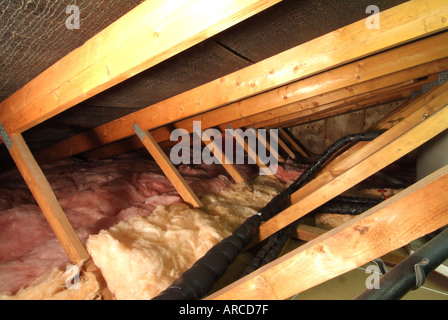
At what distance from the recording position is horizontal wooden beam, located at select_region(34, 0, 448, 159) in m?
1.21

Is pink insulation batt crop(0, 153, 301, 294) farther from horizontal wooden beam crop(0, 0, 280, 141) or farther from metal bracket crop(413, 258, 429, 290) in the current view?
metal bracket crop(413, 258, 429, 290)

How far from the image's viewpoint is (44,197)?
62.8 inches

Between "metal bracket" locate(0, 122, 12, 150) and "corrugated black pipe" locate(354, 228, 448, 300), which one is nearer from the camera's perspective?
"corrugated black pipe" locate(354, 228, 448, 300)

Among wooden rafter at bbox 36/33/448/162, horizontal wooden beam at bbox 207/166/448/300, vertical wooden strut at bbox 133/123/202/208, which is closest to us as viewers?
horizontal wooden beam at bbox 207/166/448/300

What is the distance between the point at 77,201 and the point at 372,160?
2.67 m

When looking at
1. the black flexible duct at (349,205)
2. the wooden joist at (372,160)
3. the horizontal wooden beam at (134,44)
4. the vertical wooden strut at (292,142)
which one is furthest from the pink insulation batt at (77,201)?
the vertical wooden strut at (292,142)

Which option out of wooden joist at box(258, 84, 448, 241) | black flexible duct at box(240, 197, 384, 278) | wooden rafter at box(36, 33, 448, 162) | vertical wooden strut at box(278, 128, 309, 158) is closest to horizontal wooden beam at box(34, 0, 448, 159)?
wooden rafter at box(36, 33, 448, 162)

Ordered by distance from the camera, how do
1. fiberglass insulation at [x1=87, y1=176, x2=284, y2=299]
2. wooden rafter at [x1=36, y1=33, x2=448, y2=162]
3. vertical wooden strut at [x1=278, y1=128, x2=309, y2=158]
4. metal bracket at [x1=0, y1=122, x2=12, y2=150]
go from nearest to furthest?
1. fiberglass insulation at [x1=87, y1=176, x2=284, y2=299]
2. metal bracket at [x1=0, y1=122, x2=12, y2=150]
3. wooden rafter at [x1=36, y1=33, x2=448, y2=162]
4. vertical wooden strut at [x1=278, y1=128, x2=309, y2=158]

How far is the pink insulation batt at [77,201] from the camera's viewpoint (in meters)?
1.57

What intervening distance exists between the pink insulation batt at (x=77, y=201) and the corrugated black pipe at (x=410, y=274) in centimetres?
180

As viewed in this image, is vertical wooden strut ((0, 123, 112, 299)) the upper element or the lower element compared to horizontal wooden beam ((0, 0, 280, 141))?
lower

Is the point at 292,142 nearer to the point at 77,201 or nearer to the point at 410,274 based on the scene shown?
the point at 77,201

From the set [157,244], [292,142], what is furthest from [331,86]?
[292,142]

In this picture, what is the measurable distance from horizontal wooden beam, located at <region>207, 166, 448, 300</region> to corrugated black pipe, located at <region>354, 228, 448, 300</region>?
77 mm
